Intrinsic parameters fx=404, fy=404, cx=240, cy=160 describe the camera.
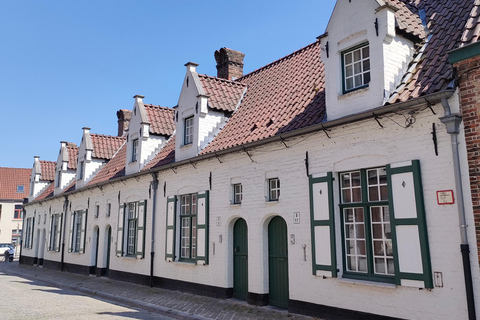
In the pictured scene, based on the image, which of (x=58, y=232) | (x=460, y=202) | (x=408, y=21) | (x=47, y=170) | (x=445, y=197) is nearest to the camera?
(x=460, y=202)

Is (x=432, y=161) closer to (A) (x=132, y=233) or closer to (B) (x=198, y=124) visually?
(B) (x=198, y=124)

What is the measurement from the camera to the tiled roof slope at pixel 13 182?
1782 inches

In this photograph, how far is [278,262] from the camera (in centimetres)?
984

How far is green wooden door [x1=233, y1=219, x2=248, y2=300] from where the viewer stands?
10.7m

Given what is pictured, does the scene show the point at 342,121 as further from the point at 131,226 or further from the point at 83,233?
the point at 83,233

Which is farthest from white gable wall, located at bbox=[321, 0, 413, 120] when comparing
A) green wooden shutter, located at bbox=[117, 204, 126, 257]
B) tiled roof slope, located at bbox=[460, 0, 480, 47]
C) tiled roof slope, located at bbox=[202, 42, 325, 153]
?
green wooden shutter, located at bbox=[117, 204, 126, 257]

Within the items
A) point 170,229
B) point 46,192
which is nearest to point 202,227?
point 170,229

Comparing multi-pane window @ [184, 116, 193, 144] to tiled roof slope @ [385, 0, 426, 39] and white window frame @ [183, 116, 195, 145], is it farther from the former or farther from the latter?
tiled roof slope @ [385, 0, 426, 39]

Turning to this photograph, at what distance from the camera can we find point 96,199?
19250mm

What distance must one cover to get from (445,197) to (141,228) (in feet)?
36.3

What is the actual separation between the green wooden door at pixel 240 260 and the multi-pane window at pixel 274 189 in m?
1.29

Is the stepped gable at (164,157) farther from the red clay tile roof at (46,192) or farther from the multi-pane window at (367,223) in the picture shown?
the red clay tile roof at (46,192)

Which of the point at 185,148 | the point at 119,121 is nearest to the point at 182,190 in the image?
the point at 185,148

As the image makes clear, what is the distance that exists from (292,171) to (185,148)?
4.96m
